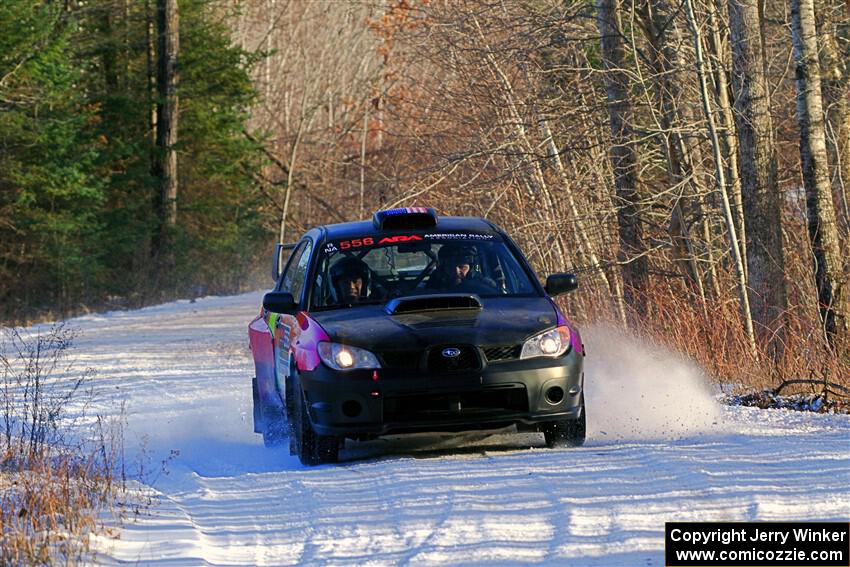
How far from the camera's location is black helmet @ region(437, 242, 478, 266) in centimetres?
1078

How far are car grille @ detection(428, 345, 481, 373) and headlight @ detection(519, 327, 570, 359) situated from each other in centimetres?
33

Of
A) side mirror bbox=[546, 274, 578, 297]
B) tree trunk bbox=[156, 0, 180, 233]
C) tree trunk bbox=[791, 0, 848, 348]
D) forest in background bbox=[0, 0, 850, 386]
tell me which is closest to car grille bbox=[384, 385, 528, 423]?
side mirror bbox=[546, 274, 578, 297]

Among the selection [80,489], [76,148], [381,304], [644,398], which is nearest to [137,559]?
[80,489]

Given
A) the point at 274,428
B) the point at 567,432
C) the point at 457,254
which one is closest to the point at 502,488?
the point at 567,432

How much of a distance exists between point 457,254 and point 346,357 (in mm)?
1696

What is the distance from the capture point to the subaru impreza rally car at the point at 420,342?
940 centimetres

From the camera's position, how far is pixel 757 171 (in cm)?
1692

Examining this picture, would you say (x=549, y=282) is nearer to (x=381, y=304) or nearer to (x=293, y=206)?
(x=381, y=304)

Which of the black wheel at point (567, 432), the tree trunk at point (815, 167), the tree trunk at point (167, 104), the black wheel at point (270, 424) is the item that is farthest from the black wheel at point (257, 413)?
the tree trunk at point (167, 104)

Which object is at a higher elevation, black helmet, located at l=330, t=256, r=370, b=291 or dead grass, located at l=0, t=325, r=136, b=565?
black helmet, located at l=330, t=256, r=370, b=291

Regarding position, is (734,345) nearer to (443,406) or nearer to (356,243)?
(356,243)

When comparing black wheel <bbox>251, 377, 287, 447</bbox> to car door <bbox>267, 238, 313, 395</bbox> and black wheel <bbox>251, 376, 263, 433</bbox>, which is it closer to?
black wheel <bbox>251, 376, 263, 433</bbox>

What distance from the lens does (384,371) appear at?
939 centimetres

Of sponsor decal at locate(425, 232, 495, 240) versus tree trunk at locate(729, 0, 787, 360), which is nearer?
sponsor decal at locate(425, 232, 495, 240)
